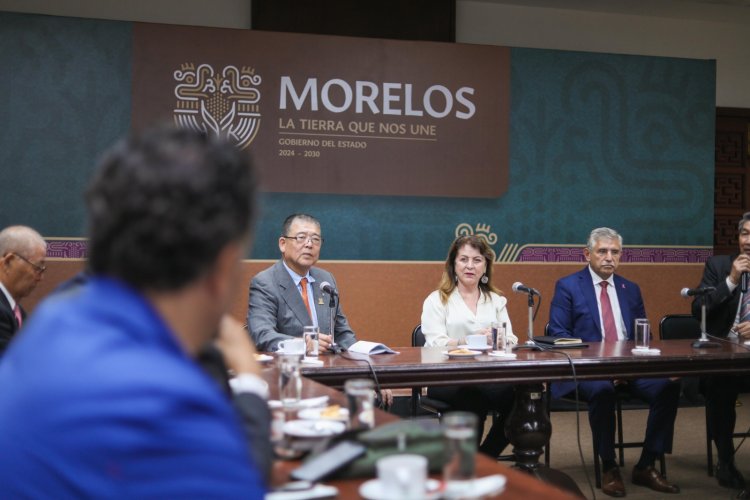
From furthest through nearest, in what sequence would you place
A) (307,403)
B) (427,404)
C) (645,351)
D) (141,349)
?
(427,404), (645,351), (307,403), (141,349)

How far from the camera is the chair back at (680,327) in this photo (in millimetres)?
4863

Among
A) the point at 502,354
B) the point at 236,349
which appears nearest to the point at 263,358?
the point at 502,354

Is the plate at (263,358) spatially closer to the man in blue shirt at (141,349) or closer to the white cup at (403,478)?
the white cup at (403,478)

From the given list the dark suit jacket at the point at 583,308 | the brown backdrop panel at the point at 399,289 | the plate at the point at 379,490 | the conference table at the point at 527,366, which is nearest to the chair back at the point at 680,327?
the dark suit jacket at the point at 583,308

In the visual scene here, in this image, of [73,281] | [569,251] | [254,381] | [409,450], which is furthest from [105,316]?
[569,251]

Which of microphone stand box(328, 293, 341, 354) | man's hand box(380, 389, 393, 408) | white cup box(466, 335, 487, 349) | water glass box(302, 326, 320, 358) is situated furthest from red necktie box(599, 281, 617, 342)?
water glass box(302, 326, 320, 358)

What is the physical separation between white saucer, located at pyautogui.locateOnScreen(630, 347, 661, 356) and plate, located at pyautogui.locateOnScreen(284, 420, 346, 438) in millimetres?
2172

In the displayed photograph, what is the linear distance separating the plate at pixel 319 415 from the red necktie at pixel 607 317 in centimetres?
279

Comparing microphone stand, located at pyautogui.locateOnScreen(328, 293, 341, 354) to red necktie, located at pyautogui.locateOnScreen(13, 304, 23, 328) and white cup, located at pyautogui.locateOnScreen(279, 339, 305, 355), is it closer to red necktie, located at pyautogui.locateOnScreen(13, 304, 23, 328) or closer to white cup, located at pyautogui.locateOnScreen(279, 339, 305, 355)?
white cup, located at pyautogui.locateOnScreen(279, 339, 305, 355)

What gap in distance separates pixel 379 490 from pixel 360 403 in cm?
51

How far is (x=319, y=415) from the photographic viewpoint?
204 centimetres

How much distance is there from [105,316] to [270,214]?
15.8 ft

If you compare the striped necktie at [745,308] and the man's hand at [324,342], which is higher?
the striped necktie at [745,308]

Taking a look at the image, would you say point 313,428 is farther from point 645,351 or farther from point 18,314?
point 645,351
